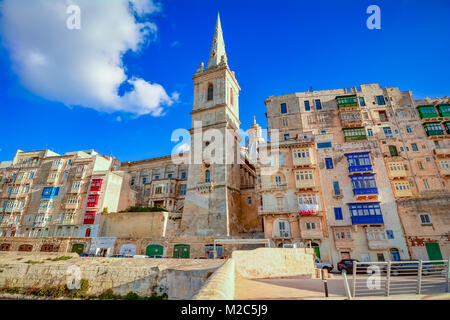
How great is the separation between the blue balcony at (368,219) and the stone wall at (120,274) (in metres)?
16.8

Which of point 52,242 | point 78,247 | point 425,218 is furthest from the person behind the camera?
point 52,242

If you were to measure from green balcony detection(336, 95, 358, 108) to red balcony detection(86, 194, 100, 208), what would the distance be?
3952 centimetres

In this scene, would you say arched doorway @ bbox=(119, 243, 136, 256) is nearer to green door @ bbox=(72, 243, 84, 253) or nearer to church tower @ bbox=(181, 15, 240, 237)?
church tower @ bbox=(181, 15, 240, 237)

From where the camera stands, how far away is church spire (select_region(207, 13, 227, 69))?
41987mm

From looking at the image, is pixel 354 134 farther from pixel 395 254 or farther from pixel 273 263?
pixel 273 263

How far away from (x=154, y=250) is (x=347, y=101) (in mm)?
31892

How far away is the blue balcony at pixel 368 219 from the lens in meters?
24.7

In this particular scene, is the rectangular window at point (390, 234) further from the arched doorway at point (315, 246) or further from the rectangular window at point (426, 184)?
the rectangular window at point (426, 184)

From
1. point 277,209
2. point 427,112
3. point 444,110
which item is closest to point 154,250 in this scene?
point 277,209

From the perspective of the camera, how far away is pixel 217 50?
43.6 meters

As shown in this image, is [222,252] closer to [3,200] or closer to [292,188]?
[292,188]

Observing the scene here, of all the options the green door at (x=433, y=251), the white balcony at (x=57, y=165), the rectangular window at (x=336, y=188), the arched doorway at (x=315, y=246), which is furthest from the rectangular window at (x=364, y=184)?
the white balcony at (x=57, y=165)

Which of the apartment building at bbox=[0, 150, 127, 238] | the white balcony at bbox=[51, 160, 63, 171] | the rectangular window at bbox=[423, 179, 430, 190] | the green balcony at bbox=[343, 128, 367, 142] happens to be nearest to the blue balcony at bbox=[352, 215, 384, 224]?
the rectangular window at bbox=[423, 179, 430, 190]
